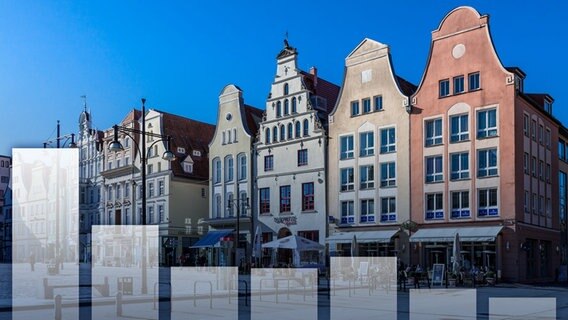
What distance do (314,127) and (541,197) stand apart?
1689 cm

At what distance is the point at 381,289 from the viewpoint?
31766mm

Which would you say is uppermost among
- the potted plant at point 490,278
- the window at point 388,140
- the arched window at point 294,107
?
the arched window at point 294,107

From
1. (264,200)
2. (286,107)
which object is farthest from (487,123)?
(264,200)

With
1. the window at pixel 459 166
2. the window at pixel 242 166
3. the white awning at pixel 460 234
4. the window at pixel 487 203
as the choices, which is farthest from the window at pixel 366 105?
the window at pixel 242 166

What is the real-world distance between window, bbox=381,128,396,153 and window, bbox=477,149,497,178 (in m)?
6.35

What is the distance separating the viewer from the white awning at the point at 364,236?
45500mm

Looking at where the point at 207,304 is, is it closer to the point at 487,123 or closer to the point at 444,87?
the point at 487,123

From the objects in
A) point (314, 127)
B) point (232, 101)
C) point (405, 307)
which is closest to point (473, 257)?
point (314, 127)

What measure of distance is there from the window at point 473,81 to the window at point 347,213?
1214 centimetres

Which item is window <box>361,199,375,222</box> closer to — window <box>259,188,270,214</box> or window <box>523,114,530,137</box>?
window <box>259,188,270,214</box>

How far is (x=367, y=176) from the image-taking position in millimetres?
48438

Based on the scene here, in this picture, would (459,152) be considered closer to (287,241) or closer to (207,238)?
(287,241)

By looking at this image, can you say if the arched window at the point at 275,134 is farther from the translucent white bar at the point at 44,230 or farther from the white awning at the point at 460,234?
the translucent white bar at the point at 44,230

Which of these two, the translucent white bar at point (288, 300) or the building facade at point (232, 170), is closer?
the translucent white bar at point (288, 300)
